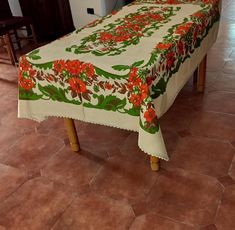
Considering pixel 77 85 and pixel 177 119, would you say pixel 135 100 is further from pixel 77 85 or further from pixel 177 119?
pixel 177 119

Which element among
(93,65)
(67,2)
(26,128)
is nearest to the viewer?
(93,65)

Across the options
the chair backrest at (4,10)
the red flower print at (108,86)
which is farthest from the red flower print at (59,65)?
the chair backrest at (4,10)

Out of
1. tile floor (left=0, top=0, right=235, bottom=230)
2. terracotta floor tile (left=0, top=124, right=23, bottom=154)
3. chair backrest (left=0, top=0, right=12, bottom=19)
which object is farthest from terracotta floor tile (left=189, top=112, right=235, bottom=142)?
chair backrest (left=0, top=0, right=12, bottom=19)

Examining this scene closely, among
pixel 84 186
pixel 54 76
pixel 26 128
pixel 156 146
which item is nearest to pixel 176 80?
pixel 156 146

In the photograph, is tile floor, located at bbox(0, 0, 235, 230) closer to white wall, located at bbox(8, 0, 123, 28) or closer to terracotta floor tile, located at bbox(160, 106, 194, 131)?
terracotta floor tile, located at bbox(160, 106, 194, 131)

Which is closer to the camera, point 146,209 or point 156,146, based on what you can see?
point 156,146

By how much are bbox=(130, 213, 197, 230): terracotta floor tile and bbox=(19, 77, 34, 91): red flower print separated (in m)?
0.90

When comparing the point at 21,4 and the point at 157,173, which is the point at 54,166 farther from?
the point at 21,4

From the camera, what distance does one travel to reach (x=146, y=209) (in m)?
1.51

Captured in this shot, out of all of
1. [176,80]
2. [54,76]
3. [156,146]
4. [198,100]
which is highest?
[54,76]

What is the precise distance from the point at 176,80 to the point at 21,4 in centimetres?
320

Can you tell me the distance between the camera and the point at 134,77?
1.28 m

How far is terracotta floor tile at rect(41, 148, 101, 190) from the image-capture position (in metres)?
1.75

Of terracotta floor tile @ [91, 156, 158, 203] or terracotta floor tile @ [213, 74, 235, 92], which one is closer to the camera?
terracotta floor tile @ [91, 156, 158, 203]
